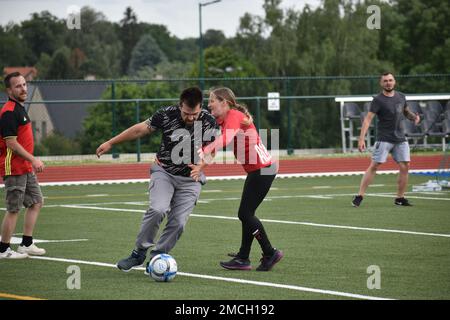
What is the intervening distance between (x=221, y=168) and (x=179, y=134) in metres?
17.6

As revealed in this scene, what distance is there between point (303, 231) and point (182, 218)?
13.1 ft

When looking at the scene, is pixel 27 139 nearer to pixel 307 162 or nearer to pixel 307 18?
pixel 307 162

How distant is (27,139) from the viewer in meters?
12.1

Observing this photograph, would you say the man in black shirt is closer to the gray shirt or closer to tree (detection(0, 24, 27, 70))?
the gray shirt

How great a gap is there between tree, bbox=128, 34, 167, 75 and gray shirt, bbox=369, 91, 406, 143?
13691 centimetres

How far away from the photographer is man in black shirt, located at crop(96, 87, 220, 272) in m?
10.5

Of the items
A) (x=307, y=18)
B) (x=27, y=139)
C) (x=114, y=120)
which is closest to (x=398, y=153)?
(x=27, y=139)

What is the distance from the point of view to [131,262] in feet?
34.8

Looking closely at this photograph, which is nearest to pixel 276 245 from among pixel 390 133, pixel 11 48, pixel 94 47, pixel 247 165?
pixel 247 165

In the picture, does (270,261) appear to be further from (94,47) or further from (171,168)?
(94,47)

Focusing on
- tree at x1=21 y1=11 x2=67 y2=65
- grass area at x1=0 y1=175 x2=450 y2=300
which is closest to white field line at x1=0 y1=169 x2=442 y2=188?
grass area at x1=0 y1=175 x2=450 y2=300

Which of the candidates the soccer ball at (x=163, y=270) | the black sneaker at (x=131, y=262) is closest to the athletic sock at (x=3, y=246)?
the black sneaker at (x=131, y=262)

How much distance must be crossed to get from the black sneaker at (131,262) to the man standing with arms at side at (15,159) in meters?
1.79

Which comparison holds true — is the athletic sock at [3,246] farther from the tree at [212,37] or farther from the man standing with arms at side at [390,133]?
the tree at [212,37]
